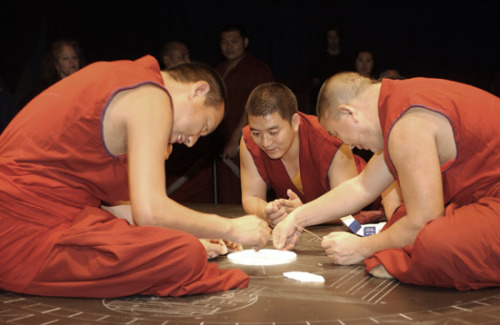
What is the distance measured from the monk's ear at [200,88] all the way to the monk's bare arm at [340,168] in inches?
51.6

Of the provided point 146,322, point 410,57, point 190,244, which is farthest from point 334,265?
point 410,57

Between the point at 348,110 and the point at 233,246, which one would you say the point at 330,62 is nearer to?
the point at 233,246

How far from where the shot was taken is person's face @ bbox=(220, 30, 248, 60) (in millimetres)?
5039

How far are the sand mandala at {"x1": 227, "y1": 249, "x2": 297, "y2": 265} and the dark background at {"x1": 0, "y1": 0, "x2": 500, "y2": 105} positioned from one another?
409 cm

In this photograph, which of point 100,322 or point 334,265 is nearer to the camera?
point 100,322

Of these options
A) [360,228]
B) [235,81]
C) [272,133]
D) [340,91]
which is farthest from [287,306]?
[235,81]

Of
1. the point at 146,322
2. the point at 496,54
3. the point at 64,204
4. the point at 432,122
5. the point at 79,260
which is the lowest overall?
the point at 146,322

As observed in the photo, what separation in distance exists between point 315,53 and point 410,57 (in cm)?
100

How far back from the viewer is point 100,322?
1783mm

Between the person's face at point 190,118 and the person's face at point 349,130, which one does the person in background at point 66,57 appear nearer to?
the person's face at point 190,118

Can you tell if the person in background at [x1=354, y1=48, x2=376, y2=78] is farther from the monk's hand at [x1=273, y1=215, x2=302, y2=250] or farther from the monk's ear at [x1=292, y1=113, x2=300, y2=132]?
the monk's hand at [x1=273, y1=215, x2=302, y2=250]

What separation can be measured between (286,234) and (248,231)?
0.41 meters

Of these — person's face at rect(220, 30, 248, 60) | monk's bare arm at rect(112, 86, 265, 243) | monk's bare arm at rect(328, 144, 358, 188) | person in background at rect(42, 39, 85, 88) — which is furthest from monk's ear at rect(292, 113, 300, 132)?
person in background at rect(42, 39, 85, 88)

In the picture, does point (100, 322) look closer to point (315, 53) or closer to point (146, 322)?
point (146, 322)
